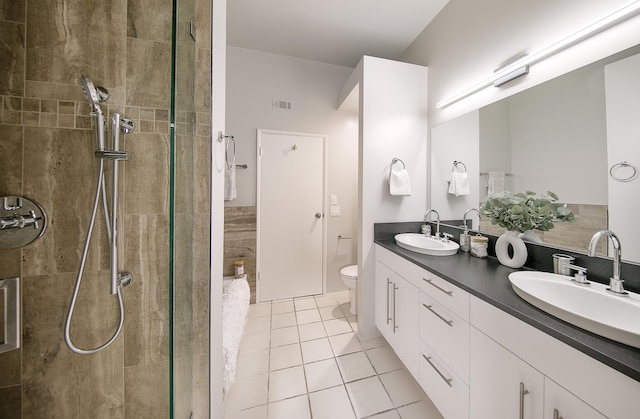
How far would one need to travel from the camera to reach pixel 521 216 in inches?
Answer: 47.3

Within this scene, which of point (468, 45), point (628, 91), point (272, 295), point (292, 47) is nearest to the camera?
point (628, 91)

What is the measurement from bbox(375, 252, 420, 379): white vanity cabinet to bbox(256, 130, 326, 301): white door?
1.00 metres

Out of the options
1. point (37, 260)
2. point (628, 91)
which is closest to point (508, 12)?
point (628, 91)

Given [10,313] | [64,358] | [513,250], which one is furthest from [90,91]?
[513,250]

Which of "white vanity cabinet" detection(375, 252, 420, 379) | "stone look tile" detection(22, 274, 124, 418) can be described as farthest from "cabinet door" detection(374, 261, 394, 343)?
"stone look tile" detection(22, 274, 124, 418)

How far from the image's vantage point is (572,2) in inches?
42.3

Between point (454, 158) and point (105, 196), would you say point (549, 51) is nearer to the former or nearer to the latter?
point (454, 158)

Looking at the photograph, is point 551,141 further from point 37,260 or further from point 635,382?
point 37,260

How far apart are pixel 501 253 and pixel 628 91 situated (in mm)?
857

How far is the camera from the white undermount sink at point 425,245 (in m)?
1.45

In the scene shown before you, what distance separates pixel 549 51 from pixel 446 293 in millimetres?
1370

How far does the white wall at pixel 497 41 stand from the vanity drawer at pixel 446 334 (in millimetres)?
1362

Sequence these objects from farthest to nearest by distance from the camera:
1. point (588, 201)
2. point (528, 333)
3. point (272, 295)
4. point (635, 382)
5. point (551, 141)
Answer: point (272, 295)
point (551, 141)
point (588, 201)
point (528, 333)
point (635, 382)

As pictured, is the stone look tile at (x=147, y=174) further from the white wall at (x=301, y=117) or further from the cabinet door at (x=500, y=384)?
the white wall at (x=301, y=117)
